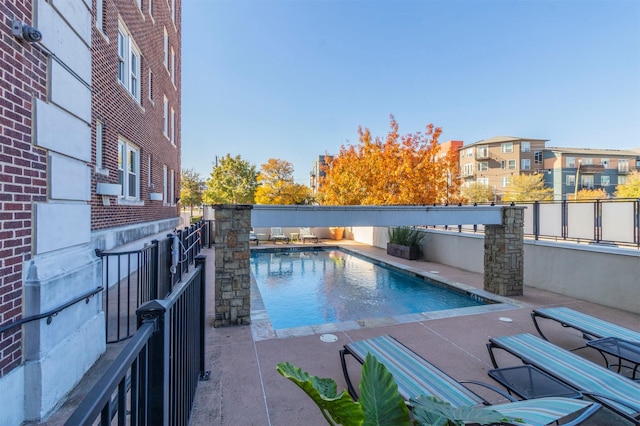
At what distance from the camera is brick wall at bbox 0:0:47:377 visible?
255 cm

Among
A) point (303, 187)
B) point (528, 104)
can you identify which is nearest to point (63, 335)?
point (303, 187)

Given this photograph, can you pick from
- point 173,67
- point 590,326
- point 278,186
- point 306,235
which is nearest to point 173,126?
point 173,67

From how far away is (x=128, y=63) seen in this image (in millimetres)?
8680

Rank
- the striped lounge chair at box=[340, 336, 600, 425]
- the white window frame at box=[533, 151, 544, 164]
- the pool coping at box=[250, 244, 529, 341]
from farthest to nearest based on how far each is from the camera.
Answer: the white window frame at box=[533, 151, 544, 164]
the pool coping at box=[250, 244, 529, 341]
the striped lounge chair at box=[340, 336, 600, 425]

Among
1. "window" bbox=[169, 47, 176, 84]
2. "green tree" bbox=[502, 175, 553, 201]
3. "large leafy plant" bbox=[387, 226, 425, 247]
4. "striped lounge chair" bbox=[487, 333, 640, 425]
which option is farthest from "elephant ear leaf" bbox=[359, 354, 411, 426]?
"green tree" bbox=[502, 175, 553, 201]

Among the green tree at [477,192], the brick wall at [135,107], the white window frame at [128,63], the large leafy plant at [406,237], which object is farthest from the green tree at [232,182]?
the green tree at [477,192]

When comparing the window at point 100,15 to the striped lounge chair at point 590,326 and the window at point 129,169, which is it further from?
the striped lounge chair at point 590,326

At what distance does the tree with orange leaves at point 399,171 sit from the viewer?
16.0 metres

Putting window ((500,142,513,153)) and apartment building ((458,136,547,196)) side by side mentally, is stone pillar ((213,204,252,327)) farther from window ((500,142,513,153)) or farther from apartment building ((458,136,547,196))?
window ((500,142,513,153))

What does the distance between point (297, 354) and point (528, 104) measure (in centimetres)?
2919

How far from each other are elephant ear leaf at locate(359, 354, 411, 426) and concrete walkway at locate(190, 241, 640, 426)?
5.76 feet

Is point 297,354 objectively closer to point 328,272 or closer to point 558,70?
point 328,272

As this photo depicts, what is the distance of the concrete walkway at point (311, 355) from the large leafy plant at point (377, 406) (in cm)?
176

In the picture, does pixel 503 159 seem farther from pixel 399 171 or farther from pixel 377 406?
pixel 377 406
